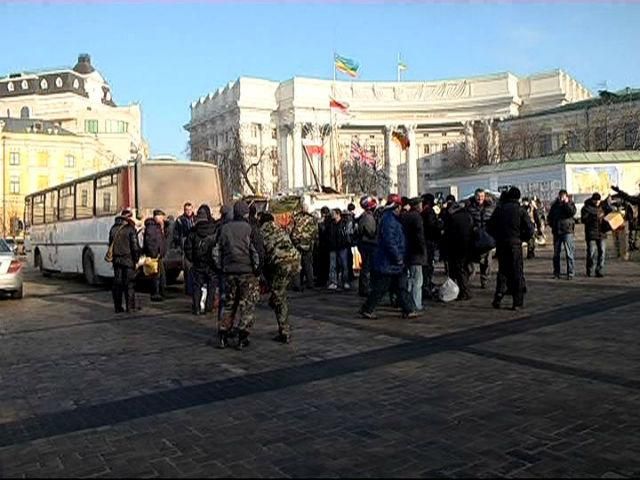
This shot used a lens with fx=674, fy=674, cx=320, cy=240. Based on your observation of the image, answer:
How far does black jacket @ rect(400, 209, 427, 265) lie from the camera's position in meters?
→ 11.2

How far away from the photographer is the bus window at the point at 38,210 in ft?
81.7

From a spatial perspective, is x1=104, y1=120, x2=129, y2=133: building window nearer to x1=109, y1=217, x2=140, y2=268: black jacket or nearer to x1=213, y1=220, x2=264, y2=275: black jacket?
x1=109, y1=217, x2=140, y2=268: black jacket

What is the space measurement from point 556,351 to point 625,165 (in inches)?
1503

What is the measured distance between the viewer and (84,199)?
1992cm

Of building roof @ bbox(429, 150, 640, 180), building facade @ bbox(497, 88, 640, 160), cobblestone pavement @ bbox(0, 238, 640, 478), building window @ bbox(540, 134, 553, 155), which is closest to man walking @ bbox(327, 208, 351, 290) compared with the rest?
cobblestone pavement @ bbox(0, 238, 640, 478)

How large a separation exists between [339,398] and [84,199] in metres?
15.5

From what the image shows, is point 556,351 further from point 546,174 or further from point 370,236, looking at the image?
point 546,174

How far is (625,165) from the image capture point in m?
42.1

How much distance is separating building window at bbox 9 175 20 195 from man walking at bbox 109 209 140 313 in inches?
3611

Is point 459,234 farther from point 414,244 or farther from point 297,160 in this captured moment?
point 297,160

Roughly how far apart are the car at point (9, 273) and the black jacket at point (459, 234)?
1057 cm

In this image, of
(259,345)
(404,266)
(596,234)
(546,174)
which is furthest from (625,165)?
(259,345)

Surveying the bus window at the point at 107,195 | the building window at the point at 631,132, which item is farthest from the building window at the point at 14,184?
the bus window at the point at 107,195

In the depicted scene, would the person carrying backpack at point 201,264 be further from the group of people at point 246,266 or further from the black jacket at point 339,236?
the black jacket at point 339,236
